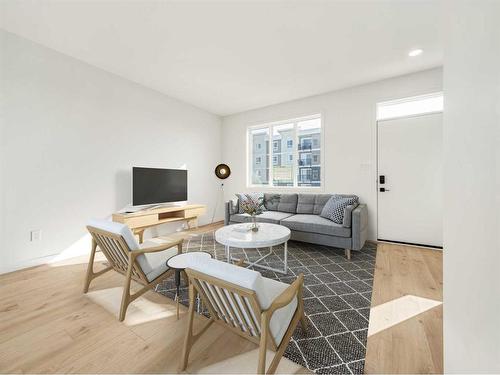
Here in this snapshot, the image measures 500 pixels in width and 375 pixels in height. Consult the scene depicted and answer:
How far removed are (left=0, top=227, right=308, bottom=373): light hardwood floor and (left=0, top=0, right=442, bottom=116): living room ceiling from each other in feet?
9.39

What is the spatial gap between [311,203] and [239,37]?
289cm

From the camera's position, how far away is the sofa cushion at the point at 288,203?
4234 mm

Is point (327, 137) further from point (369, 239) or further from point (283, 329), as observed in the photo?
point (283, 329)

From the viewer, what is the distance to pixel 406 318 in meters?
1.74

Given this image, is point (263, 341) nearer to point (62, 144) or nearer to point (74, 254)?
point (74, 254)

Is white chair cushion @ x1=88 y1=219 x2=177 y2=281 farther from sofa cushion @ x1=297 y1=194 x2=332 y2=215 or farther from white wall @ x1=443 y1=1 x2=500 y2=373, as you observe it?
sofa cushion @ x1=297 y1=194 x2=332 y2=215

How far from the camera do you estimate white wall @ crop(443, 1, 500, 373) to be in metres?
0.61

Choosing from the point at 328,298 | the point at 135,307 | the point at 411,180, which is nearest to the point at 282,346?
the point at 328,298

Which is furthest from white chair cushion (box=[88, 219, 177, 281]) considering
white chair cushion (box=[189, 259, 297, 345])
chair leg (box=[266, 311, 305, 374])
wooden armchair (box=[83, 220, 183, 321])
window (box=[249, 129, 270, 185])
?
window (box=[249, 129, 270, 185])

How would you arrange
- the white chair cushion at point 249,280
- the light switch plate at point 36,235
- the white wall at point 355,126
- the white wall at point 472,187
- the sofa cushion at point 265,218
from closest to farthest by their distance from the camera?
the white wall at point 472,187 < the white chair cushion at point 249,280 < the light switch plate at point 36,235 < the white wall at point 355,126 < the sofa cushion at point 265,218

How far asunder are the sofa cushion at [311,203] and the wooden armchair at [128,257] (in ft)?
8.75

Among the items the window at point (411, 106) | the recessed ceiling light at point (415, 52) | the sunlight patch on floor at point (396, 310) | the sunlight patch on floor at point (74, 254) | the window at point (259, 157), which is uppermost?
the recessed ceiling light at point (415, 52)

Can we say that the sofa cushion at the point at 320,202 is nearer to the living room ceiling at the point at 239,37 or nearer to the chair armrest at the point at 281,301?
the living room ceiling at the point at 239,37

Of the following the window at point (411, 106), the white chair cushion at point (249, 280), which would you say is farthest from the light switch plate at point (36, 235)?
the window at point (411, 106)
